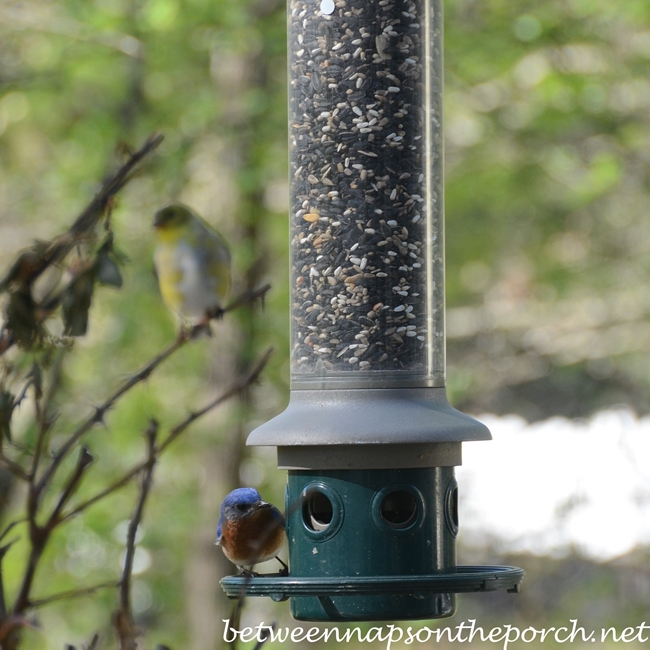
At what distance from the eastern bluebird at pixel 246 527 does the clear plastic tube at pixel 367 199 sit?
1.23 feet

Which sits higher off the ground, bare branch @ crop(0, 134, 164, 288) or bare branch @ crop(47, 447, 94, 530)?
bare branch @ crop(0, 134, 164, 288)

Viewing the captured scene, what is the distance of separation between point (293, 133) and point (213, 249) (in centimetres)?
80

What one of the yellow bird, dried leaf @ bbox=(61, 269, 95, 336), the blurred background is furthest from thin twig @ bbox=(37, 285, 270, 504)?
the blurred background

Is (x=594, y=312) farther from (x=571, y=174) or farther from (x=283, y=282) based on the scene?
(x=283, y=282)

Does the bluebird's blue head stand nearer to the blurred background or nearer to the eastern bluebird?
the eastern bluebird

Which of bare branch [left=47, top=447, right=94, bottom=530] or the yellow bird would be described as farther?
the yellow bird

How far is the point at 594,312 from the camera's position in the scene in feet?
34.7

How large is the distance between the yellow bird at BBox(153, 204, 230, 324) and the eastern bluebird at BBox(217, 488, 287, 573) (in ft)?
3.30

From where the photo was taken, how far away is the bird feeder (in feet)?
9.55

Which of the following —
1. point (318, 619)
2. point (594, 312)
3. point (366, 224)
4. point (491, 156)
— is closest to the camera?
point (318, 619)

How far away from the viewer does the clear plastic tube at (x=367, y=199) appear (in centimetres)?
312

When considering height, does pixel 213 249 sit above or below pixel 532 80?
below

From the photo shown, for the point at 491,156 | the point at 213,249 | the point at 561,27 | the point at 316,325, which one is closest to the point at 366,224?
the point at 316,325

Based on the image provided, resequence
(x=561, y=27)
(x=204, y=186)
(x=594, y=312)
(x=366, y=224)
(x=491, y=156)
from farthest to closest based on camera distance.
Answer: (x=594, y=312)
(x=491, y=156)
(x=204, y=186)
(x=561, y=27)
(x=366, y=224)
